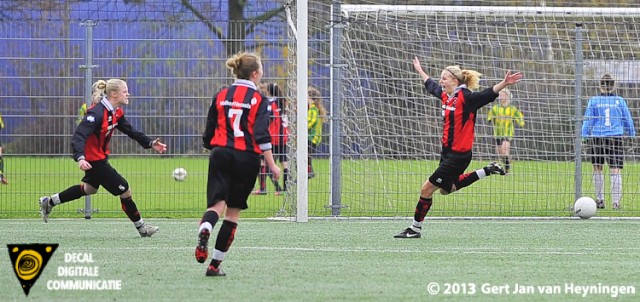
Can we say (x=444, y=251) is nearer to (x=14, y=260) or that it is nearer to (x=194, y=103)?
(x=14, y=260)

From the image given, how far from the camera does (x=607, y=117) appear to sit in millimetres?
15672

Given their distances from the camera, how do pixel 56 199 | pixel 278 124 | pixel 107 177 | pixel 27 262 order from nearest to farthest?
1. pixel 27 262
2. pixel 107 177
3. pixel 56 199
4. pixel 278 124

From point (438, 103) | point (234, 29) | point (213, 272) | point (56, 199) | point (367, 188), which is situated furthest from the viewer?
point (438, 103)

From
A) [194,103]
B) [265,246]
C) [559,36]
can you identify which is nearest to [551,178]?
[559,36]

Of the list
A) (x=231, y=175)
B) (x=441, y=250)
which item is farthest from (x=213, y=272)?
(x=441, y=250)

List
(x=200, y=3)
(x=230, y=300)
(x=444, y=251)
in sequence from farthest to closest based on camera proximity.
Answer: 1. (x=200, y=3)
2. (x=444, y=251)
3. (x=230, y=300)

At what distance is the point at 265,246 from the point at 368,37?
555cm

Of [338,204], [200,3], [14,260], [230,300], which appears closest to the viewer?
[230,300]

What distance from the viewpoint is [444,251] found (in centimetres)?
1021

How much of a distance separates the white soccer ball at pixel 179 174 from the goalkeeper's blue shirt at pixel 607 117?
536cm

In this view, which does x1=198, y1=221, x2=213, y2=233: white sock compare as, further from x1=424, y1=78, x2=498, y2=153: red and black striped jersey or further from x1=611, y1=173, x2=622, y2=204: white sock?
x1=611, y1=173, x2=622, y2=204: white sock

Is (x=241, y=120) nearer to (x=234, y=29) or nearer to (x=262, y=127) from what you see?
(x=262, y=127)

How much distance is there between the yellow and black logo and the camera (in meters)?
7.71

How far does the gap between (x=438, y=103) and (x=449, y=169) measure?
155 inches
